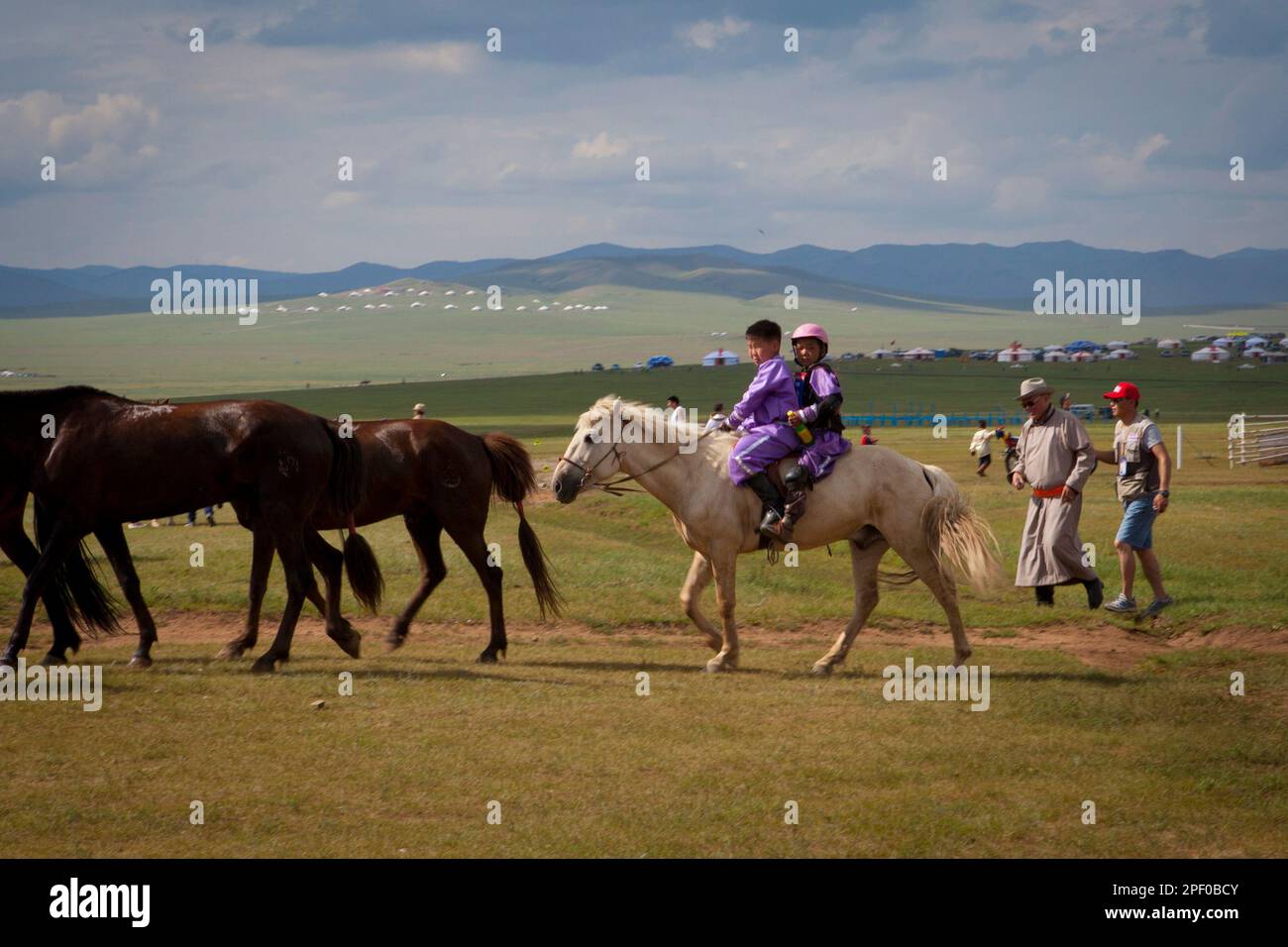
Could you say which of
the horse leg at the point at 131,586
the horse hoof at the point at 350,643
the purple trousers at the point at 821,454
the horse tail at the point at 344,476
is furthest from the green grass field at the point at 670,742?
the purple trousers at the point at 821,454

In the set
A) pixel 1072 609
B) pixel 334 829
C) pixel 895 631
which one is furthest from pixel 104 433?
pixel 1072 609

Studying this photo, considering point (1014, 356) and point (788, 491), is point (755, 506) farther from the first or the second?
point (1014, 356)

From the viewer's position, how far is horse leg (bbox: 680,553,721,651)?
1206cm

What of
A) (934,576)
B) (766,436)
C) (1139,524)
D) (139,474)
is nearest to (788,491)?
(766,436)

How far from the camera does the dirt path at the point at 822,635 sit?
1313 cm

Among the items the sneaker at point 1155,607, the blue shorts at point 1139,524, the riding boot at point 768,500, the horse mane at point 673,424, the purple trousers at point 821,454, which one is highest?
the horse mane at point 673,424

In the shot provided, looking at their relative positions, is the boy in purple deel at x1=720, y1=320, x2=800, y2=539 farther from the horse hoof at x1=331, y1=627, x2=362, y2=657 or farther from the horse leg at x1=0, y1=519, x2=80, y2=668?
the horse leg at x1=0, y1=519, x2=80, y2=668

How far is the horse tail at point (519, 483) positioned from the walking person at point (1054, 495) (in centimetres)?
466

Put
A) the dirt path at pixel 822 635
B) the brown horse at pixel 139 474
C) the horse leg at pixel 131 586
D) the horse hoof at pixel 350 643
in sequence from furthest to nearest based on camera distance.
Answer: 1. the dirt path at pixel 822 635
2. the horse hoof at pixel 350 643
3. the horse leg at pixel 131 586
4. the brown horse at pixel 139 474

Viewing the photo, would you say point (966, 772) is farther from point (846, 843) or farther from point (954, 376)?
point (954, 376)

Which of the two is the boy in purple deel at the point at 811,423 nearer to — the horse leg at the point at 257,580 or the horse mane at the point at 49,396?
the horse leg at the point at 257,580

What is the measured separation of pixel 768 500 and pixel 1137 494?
467 cm

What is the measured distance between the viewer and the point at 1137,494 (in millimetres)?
14148

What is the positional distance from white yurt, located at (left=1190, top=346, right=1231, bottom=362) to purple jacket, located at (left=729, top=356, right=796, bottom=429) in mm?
134573
